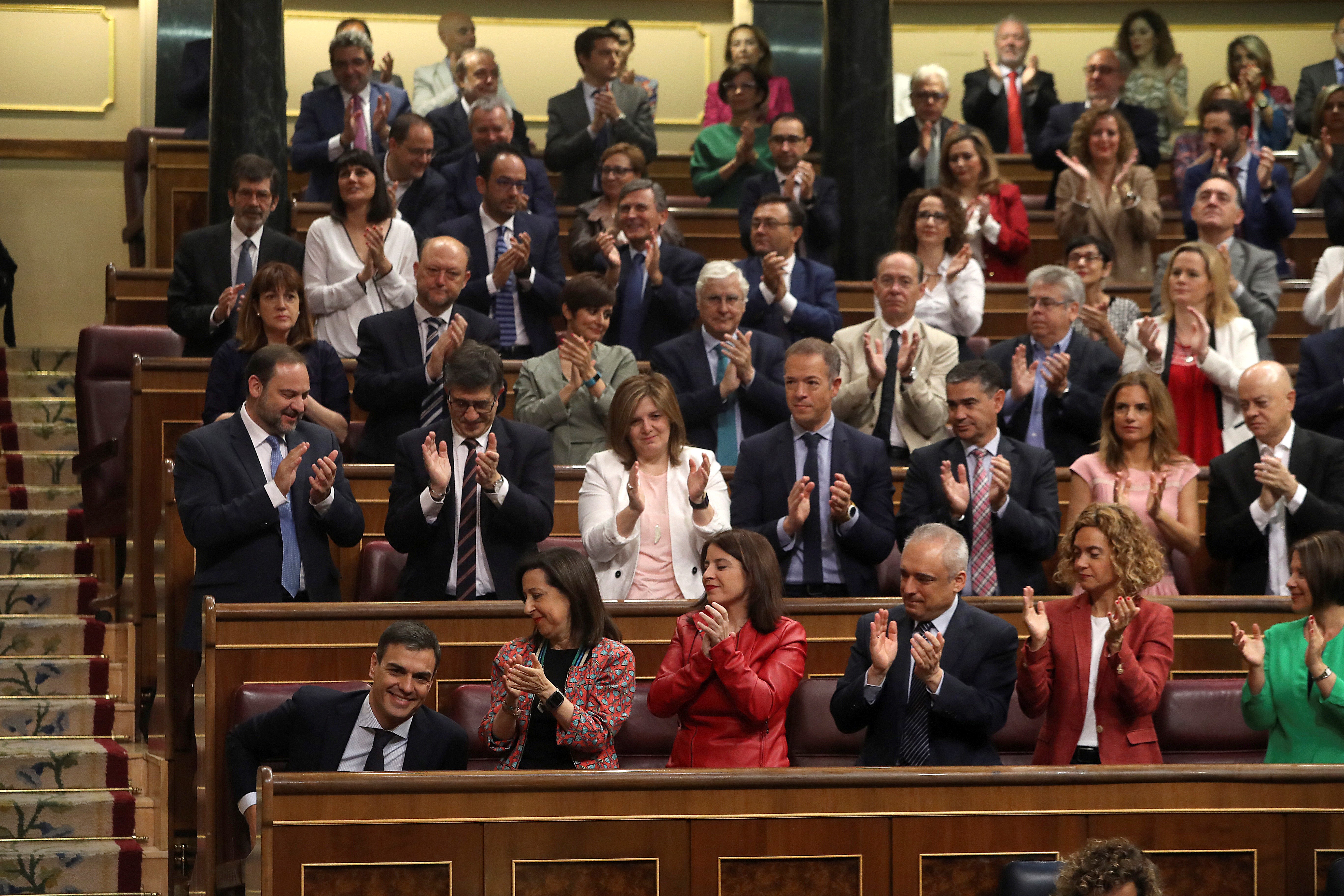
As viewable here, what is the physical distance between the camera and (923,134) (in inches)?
263

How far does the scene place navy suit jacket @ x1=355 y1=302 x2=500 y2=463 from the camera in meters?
4.62

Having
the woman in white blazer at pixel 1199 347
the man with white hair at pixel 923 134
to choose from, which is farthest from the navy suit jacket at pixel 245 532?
the man with white hair at pixel 923 134

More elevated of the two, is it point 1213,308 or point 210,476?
point 1213,308

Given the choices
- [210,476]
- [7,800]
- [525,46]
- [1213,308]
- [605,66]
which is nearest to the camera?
[210,476]

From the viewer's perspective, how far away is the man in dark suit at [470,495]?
3959 millimetres

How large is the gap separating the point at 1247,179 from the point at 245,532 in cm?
412

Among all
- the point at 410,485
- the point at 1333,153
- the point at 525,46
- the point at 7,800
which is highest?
the point at 525,46

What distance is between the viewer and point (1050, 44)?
9211mm

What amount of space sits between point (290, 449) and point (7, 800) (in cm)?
125

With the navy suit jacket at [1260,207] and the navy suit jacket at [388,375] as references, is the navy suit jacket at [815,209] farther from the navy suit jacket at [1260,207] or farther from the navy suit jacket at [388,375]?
the navy suit jacket at [388,375]

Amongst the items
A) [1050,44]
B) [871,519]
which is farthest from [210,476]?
[1050,44]

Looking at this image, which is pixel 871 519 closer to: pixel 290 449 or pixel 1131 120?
pixel 290 449

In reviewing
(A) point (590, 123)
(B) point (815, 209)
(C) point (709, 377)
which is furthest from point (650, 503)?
(A) point (590, 123)

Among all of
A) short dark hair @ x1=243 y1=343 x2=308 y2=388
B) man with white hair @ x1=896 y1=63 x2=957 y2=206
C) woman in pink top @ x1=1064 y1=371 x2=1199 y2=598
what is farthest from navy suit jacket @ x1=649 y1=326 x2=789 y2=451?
man with white hair @ x1=896 y1=63 x2=957 y2=206
